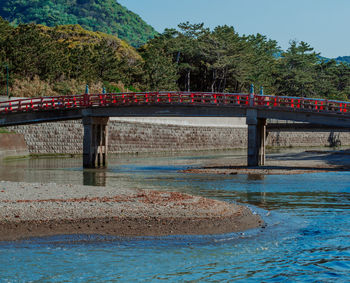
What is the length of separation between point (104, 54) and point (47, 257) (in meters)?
80.3

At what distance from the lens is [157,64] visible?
98.9 m

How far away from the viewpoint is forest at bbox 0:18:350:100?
78.6 meters

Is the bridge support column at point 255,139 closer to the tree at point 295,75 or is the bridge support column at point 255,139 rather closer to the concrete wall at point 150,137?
the concrete wall at point 150,137

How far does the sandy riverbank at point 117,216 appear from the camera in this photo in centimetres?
1833

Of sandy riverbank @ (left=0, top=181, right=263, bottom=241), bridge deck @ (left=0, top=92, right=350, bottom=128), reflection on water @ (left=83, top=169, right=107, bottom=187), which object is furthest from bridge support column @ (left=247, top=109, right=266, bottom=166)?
sandy riverbank @ (left=0, top=181, right=263, bottom=241)

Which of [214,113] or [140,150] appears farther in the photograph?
[140,150]

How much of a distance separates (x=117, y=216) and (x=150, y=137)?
5459 cm

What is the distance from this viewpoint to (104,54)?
93.7 meters

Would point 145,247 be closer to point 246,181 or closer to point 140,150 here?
point 246,181

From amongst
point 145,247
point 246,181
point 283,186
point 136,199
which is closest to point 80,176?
point 246,181

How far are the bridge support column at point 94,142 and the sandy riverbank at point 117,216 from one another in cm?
2636

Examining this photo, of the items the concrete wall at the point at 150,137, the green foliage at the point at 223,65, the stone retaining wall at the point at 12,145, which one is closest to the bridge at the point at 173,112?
the stone retaining wall at the point at 12,145

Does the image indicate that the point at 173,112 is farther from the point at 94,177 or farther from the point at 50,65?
the point at 50,65

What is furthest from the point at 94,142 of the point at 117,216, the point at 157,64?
the point at 157,64
